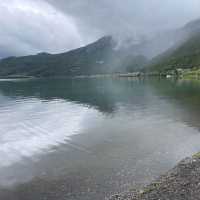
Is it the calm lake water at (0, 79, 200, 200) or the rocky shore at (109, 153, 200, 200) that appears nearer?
the rocky shore at (109, 153, 200, 200)

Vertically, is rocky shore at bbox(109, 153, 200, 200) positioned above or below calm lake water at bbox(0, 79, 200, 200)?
above

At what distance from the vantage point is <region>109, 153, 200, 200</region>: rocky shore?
16859 millimetres

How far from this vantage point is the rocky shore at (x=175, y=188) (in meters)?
16.9

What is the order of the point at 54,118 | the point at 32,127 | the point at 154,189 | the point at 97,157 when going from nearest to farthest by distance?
the point at 154,189
the point at 97,157
the point at 32,127
the point at 54,118

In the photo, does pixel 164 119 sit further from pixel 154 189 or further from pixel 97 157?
pixel 154 189

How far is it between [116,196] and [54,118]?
4261 centimetres

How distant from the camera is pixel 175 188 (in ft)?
59.3

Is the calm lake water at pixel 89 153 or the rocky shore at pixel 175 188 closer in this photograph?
the rocky shore at pixel 175 188

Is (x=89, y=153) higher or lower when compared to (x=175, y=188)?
lower

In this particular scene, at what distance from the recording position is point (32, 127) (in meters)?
50.5

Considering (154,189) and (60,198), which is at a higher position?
(154,189)

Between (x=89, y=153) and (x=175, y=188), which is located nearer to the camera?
(x=175, y=188)

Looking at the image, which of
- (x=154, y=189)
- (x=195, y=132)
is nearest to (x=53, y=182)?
(x=154, y=189)

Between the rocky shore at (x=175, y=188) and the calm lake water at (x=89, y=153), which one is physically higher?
the rocky shore at (x=175, y=188)
